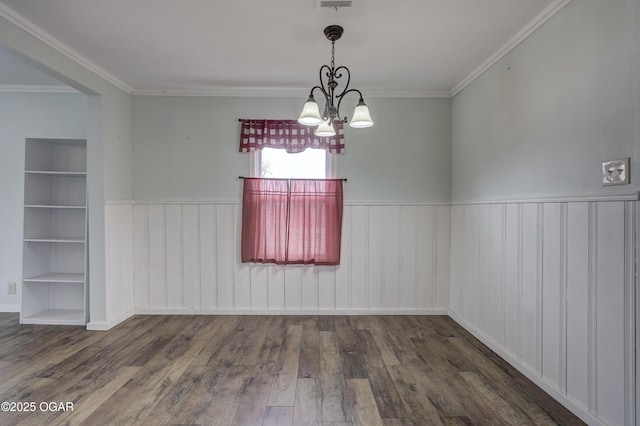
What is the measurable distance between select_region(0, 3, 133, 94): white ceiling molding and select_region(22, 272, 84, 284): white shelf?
6.88 ft

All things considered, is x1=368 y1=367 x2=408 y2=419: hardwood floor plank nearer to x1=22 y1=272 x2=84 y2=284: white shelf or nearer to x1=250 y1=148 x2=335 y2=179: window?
x1=250 y1=148 x2=335 y2=179: window

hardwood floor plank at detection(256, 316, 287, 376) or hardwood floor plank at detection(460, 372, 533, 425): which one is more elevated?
hardwood floor plank at detection(256, 316, 287, 376)

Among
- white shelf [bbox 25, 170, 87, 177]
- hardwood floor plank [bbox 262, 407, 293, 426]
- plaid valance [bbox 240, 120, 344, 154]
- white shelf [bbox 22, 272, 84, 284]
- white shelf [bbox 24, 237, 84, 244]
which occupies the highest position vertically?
plaid valance [bbox 240, 120, 344, 154]

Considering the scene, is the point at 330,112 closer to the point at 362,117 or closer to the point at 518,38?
the point at 362,117

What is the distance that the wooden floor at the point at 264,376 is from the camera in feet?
6.42

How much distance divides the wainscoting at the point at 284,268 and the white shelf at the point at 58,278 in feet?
1.75

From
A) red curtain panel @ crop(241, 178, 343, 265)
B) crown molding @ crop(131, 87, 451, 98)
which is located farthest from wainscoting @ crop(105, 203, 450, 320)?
crown molding @ crop(131, 87, 451, 98)

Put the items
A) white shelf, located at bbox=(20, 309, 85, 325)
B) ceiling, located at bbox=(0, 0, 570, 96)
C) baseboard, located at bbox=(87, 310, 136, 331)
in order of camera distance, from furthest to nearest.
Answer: white shelf, located at bbox=(20, 309, 85, 325) → baseboard, located at bbox=(87, 310, 136, 331) → ceiling, located at bbox=(0, 0, 570, 96)

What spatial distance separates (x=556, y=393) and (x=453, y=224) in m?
1.93

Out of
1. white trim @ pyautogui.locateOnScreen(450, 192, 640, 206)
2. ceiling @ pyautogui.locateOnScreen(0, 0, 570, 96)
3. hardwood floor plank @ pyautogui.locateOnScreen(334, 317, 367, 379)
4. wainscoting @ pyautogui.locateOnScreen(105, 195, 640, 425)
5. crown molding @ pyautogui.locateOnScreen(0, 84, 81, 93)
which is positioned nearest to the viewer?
white trim @ pyautogui.locateOnScreen(450, 192, 640, 206)

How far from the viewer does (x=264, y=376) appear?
2.40 metres

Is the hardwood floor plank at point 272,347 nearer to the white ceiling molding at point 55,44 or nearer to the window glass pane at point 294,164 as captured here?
the window glass pane at point 294,164

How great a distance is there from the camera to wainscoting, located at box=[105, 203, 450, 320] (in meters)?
3.76

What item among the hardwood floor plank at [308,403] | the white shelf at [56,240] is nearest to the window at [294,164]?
the white shelf at [56,240]
